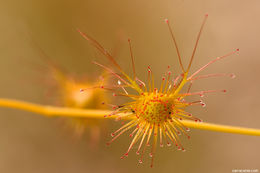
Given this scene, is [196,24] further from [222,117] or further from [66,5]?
[66,5]

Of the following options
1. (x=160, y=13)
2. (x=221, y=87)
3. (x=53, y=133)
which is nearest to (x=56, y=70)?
(x=160, y=13)

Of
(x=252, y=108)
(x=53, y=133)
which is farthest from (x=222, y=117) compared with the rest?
(x=53, y=133)

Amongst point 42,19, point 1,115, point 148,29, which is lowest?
point 1,115

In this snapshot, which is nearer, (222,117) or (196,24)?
(196,24)

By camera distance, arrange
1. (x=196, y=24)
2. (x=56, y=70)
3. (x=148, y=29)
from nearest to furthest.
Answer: (x=56, y=70), (x=196, y=24), (x=148, y=29)

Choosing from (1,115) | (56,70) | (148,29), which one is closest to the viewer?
(56,70)

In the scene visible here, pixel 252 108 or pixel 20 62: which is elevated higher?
pixel 20 62
